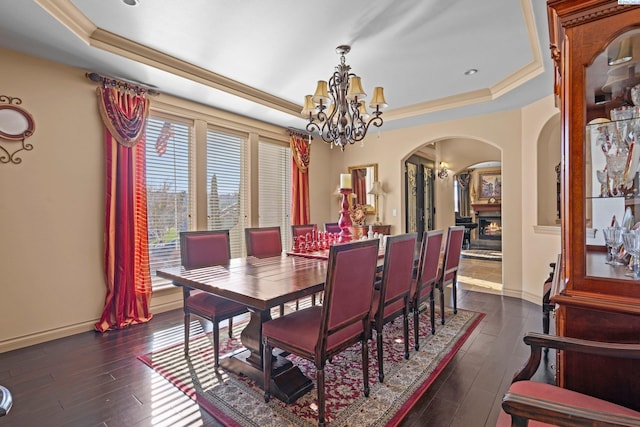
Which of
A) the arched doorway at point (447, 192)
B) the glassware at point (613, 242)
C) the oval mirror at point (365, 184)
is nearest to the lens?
the glassware at point (613, 242)

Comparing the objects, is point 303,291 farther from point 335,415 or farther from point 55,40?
point 55,40

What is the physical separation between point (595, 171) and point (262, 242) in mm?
2799

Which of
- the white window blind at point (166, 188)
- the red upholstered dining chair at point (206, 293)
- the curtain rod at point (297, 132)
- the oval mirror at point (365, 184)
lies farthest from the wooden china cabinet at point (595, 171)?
the oval mirror at point (365, 184)

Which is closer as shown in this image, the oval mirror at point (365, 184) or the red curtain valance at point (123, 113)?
the red curtain valance at point (123, 113)

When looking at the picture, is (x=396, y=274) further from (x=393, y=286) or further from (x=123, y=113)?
(x=123, y=113)

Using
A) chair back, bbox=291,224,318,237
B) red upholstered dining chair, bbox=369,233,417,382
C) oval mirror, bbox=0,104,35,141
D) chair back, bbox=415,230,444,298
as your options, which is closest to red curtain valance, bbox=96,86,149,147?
oval mirror, bbox=0,104,35,141

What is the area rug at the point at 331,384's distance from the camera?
179 centimetres

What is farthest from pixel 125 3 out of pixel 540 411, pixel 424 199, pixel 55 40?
pixel 424 199

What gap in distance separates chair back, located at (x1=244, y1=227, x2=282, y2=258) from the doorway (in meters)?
3.02

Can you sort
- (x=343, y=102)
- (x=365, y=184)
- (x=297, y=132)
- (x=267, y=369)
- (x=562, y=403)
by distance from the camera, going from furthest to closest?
(x=365, y=184) → (x=297, y=132) → (x=343, y=102) → (x=267, y=369) → (x=562, y=403)

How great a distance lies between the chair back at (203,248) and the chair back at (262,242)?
0.29 m

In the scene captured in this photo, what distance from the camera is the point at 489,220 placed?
9.59 meters

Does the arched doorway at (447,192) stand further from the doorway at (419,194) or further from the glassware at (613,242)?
the glassware at (613,242)

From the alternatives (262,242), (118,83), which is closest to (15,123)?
(118,83)
